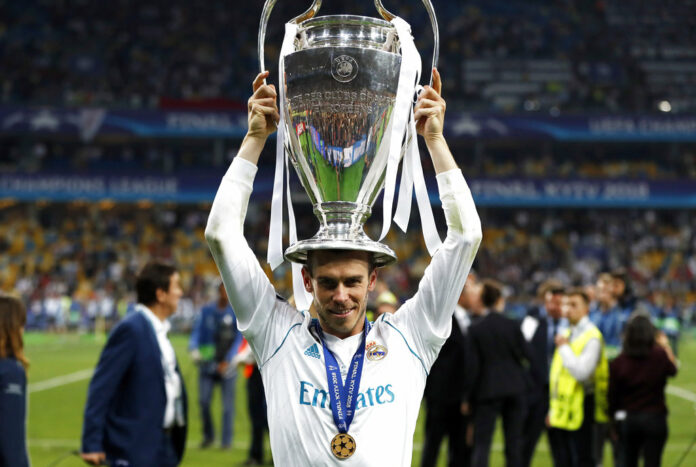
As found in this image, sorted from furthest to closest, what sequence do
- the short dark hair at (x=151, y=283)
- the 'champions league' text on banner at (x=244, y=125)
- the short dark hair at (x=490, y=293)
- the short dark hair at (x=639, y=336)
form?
the 'champions league' text on banner at (x=244, y=125) → the short dark hair at (x=490, y=293) → the short dark hair at (x=639, y=336) → the short dark hair at (x=151, y=283)

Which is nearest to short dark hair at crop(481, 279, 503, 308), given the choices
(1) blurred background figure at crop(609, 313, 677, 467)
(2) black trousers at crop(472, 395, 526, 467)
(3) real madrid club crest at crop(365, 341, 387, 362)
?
(2) black trousers at crop(472, 395, 526, 467)

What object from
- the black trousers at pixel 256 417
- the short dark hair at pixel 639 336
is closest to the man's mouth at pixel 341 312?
the short dark hair at pixel 639 336

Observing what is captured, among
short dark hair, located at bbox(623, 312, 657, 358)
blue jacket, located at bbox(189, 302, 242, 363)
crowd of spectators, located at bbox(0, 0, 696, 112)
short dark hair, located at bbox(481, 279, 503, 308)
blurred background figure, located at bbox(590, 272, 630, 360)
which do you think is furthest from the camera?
crowd of spectators, located at bbox(0, 0, 696, 112)

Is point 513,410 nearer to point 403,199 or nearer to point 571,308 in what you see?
point 571,308

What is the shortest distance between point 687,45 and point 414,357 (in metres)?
32.4

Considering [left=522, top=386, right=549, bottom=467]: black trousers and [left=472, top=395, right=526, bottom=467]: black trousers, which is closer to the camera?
[left=472, top=395, right=526, bottom=467]: black trousers

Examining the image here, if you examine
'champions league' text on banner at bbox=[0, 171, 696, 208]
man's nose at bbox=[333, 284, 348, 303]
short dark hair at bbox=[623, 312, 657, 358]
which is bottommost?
short dark hair at bbox=[623, 312, 657, 358]

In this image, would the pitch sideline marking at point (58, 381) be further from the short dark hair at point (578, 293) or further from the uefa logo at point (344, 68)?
the uefa logo at point (344, 68)

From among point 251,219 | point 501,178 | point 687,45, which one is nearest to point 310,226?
point 251,219

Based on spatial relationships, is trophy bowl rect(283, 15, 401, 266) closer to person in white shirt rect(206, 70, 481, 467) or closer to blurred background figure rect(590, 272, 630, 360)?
person in white shirt rect(206, 70, 481, 467)

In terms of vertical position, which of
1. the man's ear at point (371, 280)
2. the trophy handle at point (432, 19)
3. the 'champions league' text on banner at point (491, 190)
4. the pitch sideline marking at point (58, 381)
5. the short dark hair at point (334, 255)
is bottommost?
the pitch sideline marking at point (58, 381)

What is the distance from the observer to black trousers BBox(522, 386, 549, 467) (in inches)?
315

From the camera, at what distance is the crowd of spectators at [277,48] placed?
32.6 meters

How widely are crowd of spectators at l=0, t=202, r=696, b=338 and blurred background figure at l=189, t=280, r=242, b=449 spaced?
56.7ft
